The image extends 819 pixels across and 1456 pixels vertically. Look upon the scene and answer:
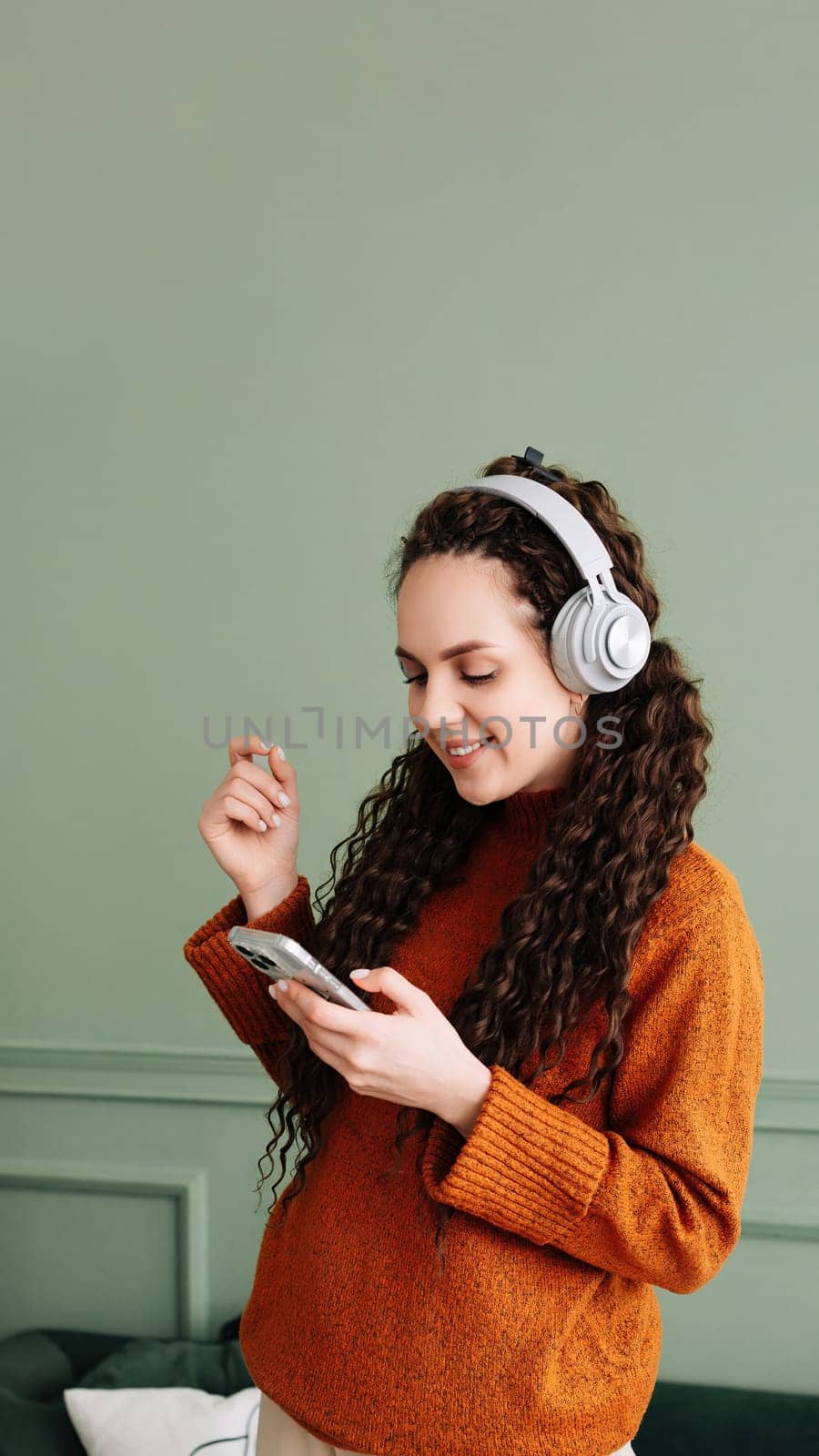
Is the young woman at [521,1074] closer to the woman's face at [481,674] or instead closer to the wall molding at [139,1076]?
the woman's face at [481,674]

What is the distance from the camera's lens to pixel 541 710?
118cm

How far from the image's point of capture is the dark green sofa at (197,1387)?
1.98 meters

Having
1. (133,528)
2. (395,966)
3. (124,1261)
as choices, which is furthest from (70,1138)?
(395,966)

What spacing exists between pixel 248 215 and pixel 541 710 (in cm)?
154

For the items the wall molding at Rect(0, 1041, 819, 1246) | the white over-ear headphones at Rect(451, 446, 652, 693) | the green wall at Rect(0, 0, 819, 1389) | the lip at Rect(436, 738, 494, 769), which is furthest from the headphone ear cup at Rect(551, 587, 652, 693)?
the wall molding at Rect(0, 1041, 819, 1246)

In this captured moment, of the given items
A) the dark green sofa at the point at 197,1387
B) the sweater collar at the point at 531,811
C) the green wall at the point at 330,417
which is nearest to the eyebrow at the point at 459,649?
the sweater collar at the point at 531,811

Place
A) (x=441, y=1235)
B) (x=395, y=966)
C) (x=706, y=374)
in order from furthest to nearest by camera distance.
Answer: (x=706, y=374) → (x=395, y=966) → (x=441, y=1235)

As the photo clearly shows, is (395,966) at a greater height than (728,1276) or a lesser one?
greater

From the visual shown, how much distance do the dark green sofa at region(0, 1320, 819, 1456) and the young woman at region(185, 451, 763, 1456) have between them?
3.12ft

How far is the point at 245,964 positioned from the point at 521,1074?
0.36m

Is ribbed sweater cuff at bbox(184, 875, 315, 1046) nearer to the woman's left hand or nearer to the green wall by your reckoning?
the woman's left hand

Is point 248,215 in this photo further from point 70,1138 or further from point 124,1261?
point 124,1261

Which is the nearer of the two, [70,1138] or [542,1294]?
[542,1294]

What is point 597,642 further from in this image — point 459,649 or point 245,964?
point 245,964
